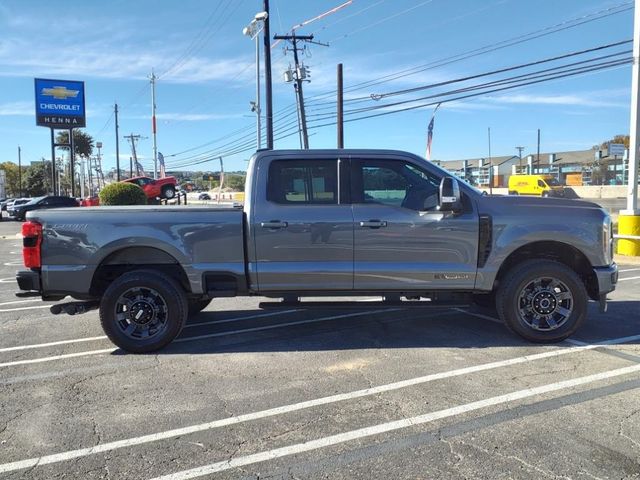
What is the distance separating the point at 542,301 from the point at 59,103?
44.8 meters

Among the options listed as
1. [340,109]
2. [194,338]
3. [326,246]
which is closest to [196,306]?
[194,338]

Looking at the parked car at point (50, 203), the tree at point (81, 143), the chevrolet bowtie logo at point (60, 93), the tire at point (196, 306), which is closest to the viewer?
the tire at point (196, 306)

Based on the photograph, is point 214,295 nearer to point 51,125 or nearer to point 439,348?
point 439,348

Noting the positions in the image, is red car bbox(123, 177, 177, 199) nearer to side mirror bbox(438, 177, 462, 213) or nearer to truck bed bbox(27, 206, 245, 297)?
truck bed bbox(27, 206, 245, 297)

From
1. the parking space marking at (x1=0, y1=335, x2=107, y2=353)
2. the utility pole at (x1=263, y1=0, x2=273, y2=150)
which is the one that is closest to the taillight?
the parking space marking at (x1=0, y1=335, x2=107, y2=353)

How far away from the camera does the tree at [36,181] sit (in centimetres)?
10325

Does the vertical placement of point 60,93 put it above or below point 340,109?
above

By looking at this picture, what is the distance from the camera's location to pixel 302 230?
559 centimetres

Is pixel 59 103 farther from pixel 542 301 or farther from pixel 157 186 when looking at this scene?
pixel 542 301

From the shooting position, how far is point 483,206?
5.68 meters

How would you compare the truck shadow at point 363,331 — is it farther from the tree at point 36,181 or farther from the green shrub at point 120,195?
the tree at point 36,181

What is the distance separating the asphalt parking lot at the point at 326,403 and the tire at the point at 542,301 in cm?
20

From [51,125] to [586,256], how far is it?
145 ft

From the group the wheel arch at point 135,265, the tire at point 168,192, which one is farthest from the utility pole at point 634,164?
the tire at point 168,192
